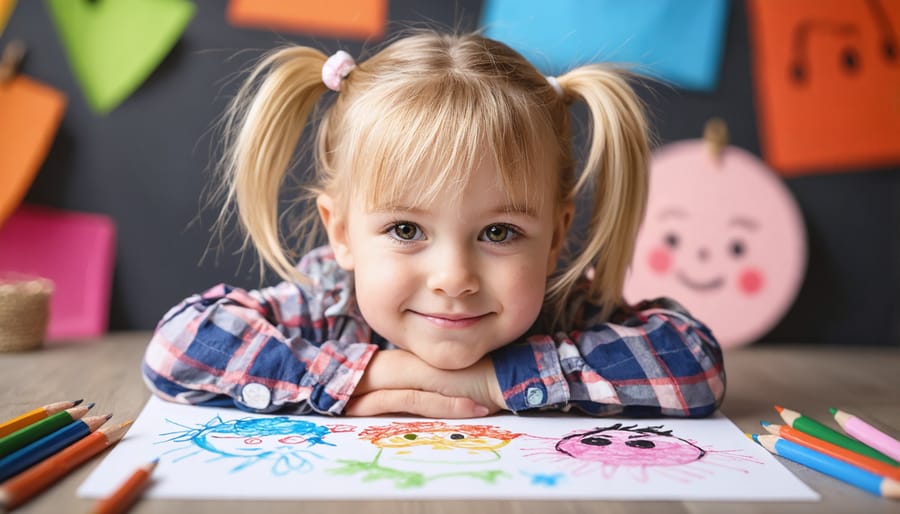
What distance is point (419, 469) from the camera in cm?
59

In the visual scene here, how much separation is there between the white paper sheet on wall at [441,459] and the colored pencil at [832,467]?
0.04 ft

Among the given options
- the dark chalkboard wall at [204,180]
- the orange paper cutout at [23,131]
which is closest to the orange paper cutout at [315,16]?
the dark chalkboard wall at [204,180]

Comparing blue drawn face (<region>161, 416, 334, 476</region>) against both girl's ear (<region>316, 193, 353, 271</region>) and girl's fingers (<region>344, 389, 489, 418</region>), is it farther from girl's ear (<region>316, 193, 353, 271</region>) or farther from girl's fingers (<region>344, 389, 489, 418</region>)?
girl's ear (<region>316, 193, 353, 271</region>)

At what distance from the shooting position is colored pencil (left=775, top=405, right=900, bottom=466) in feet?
2.03

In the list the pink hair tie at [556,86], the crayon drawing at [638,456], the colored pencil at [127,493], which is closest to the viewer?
the colored pencil at [127,493]

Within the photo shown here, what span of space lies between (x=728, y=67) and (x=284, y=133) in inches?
30.6

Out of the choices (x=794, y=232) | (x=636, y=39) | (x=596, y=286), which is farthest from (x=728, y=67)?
(x=596, y=286)

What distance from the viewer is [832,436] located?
0.64 m

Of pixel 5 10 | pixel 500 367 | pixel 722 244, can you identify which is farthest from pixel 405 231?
pixel 5 10

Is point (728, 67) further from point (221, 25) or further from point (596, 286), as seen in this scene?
point (221, 25)

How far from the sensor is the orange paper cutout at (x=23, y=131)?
1241mm

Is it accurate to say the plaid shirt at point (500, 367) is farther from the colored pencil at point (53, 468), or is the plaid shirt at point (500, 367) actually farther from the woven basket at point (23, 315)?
the woven basket at point (23, 315)

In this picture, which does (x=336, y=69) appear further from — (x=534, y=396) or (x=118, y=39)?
(x=118, y=39)

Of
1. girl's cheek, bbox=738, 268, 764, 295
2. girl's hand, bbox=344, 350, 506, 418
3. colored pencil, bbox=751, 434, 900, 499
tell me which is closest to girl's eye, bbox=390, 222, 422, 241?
girl's hand, bbox=344, 350, 506, 418
